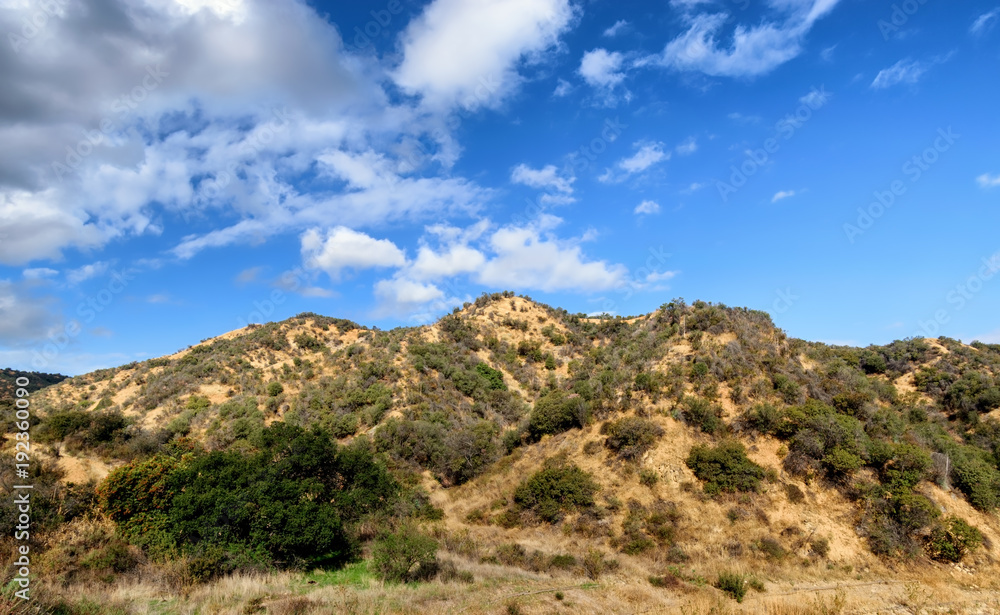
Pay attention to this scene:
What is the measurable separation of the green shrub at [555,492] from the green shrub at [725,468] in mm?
5508

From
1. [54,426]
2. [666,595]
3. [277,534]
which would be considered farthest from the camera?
[54,426]

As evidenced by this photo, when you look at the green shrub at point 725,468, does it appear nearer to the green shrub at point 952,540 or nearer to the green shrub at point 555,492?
the green shrub at point 555,492

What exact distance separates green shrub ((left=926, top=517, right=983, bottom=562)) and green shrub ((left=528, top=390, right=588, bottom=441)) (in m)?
16.6

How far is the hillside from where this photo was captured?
1398 centimetres

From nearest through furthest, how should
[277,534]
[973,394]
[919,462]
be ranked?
[277,534] < [919,462] < [973,394]

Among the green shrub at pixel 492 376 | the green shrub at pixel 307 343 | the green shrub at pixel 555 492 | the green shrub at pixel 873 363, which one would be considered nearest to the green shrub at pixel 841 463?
the green shrub at pixel 555 492

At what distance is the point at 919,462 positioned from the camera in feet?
66.4

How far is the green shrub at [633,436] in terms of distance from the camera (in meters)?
24.9

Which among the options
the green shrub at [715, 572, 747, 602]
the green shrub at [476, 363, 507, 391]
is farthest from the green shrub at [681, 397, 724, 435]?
the green shrub at [476, 363, 507, 391]

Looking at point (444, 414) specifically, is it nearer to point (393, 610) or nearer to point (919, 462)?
point (393, 610)

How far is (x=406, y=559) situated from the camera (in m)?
15.4

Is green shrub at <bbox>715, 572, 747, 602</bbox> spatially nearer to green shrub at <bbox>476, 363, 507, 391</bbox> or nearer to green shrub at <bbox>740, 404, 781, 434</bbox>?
green shrub at <bbox>740, 404, 781, 434</bbox>

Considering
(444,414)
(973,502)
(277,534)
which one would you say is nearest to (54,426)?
(277,534)

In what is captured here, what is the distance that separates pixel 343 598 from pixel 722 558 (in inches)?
604
